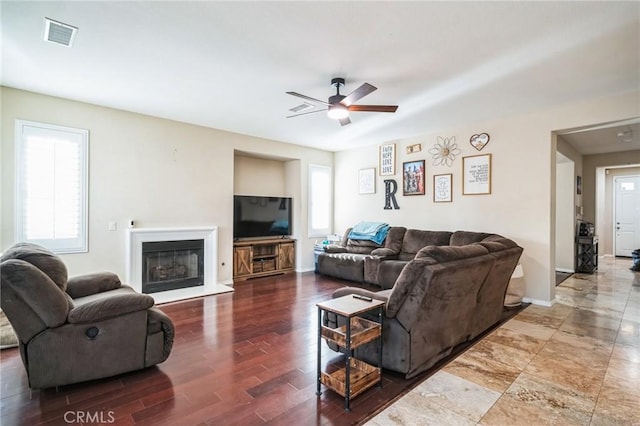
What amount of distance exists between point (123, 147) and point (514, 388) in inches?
212

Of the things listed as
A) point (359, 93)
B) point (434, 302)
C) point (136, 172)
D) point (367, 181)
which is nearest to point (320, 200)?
point (367, 181)

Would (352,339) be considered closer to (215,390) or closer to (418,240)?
(215,390)

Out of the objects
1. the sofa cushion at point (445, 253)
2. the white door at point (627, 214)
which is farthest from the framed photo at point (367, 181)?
the white door at point (627, 214)

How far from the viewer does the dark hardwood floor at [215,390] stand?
6.48 ft

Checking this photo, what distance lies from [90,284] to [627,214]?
12145mm

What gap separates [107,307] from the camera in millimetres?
2348

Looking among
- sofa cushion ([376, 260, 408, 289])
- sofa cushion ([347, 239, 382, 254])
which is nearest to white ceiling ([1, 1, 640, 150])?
sofa cushion ([376, 260, 408, 289])

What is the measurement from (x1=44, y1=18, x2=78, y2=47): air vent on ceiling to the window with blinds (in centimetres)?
180

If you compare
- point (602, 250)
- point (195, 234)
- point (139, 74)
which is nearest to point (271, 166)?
point (195, 234)

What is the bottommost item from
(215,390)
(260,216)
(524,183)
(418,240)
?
(215,390)

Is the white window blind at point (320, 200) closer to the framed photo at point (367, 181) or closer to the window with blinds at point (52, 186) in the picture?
the framed photo at point (367, 181)

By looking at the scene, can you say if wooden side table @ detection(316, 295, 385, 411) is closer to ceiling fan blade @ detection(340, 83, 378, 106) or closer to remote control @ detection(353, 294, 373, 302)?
remote control @ detection(353, 294, 373, 302)

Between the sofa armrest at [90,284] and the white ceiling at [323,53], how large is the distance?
215 centimetres

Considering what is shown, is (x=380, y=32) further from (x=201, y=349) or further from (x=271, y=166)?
Answer: (x=271, y=166)
